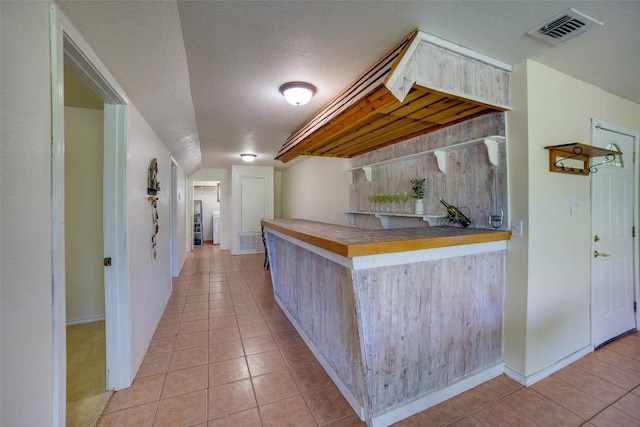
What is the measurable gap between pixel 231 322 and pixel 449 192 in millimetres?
2683

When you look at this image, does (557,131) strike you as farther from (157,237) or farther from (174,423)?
(157,237)

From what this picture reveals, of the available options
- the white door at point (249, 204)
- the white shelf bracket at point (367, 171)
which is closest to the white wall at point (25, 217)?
the white shelf bracket at point (367, 171)

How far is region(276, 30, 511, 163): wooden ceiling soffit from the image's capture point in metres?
1.58

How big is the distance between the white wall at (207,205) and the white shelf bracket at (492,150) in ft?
30.8

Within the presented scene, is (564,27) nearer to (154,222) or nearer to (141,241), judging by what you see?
(141,241)

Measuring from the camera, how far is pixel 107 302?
194 centimetres

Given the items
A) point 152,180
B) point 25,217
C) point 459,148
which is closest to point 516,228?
point 459,148

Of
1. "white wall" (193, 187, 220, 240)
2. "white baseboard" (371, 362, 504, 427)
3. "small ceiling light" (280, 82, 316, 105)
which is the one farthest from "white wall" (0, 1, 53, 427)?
"white wall" (193, 187, 220, 240)

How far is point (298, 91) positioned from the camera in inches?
88.5

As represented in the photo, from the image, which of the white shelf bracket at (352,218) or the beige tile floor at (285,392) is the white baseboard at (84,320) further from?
the white shelf bracket at (352,218)

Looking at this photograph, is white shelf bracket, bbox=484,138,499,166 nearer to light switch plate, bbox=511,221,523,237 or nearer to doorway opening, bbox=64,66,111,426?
light switch plate, bbox=511,221,523,237

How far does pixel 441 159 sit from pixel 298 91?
1.41m

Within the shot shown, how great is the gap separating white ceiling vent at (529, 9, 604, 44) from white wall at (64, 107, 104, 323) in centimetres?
395

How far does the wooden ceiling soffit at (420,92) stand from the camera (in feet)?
5.18
